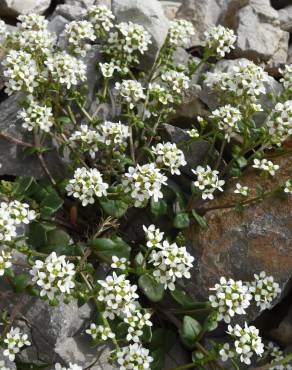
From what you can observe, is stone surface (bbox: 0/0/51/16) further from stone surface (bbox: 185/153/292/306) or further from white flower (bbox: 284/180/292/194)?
white flower (bbox: 284/180/292/194)

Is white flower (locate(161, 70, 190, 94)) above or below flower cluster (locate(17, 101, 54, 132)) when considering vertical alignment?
above

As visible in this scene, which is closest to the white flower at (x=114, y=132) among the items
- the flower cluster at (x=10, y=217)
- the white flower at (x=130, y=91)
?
the white flower at (x=130, y=91)

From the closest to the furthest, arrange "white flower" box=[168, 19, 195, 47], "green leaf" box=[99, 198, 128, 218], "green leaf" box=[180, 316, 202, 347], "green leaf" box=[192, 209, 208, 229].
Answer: "green leaf" box=[180, 316, 202, 347], "green leaf" box=[99, 198, 128, 218], "green leaf" box=[192, 209, 208, 229], "white flower" box=[168, 19, 195, 47]

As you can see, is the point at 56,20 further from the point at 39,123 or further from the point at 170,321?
the point at 170,321

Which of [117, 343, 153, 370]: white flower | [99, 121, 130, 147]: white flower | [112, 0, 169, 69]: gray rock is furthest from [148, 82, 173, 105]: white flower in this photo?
[117, 343, 153, 370]: white flower

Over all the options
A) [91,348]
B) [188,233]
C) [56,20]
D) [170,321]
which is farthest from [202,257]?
[56,20]

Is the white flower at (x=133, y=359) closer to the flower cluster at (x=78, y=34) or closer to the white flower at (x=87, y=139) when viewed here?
the white flower at (x=87, y=139)
